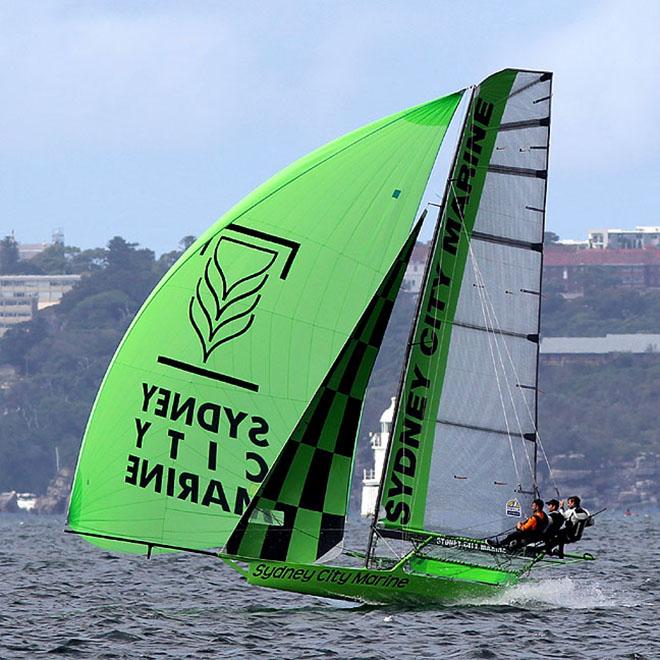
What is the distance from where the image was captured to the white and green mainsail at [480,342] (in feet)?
65.4

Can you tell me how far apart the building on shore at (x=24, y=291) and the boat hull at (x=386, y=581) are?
173m

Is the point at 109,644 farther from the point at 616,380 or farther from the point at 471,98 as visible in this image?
the point at 616,380

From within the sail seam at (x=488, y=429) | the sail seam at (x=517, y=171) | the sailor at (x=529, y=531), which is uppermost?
the sail seam at (x=517, y=171)

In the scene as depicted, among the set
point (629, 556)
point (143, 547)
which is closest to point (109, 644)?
point (143, 547)

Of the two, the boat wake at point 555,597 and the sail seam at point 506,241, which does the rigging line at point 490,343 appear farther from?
the boat wake at point 555,597

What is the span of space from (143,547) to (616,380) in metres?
135

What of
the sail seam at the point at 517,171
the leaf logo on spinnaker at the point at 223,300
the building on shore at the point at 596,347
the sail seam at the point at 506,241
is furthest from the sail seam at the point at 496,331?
the building on shore at the point at 596,347

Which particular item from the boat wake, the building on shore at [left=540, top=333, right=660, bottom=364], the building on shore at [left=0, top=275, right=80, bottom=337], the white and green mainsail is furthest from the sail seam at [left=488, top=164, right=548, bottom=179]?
the building on shore at [left=0, top=275, right=80, bottom=337]

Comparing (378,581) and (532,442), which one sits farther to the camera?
(532,442)

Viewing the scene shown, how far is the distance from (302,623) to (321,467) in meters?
1.75

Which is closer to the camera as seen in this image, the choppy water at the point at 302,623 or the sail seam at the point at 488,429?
the choppy water at the point at 302,623

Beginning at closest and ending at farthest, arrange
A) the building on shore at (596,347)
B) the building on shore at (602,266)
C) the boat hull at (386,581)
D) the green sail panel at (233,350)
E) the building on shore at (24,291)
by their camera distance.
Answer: the boat hull at (386,581), the green sail panel at (233,350), the building on shore at (596,347), the building on shore at (602,266), the building on shore at (24,291)

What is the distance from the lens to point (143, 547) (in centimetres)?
1888

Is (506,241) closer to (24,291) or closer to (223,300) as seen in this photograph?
(223,300)
